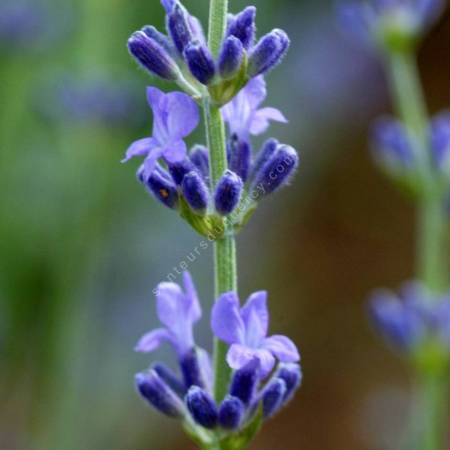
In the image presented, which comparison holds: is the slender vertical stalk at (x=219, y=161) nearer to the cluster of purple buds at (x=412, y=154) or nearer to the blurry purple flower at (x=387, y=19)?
the cluster of purple buds at (x=412, y=154)

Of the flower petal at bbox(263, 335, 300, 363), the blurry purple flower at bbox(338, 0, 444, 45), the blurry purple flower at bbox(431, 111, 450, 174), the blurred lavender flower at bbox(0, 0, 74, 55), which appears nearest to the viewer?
the flower petal at bbox(263, 335, 300, 363)

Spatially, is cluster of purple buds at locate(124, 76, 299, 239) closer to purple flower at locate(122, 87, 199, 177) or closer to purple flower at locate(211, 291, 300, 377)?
purple flower at locate(122, 87, 199, 177)

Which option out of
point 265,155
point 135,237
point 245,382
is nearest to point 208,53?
point 265,155

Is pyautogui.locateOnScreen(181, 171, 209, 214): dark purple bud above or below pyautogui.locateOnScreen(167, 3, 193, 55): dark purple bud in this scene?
below

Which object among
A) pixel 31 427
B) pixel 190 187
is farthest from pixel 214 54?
pixel 31 427

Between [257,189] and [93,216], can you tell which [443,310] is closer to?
[257,189]

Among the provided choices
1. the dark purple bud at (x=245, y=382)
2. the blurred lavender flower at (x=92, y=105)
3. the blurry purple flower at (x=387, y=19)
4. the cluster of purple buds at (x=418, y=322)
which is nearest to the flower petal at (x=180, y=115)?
the dark purple bud at (x=245, y=382)

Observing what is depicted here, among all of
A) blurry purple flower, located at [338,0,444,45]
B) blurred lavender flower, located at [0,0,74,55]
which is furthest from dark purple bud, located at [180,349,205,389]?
blurred lavender flower, located at [0,0,74,55]
